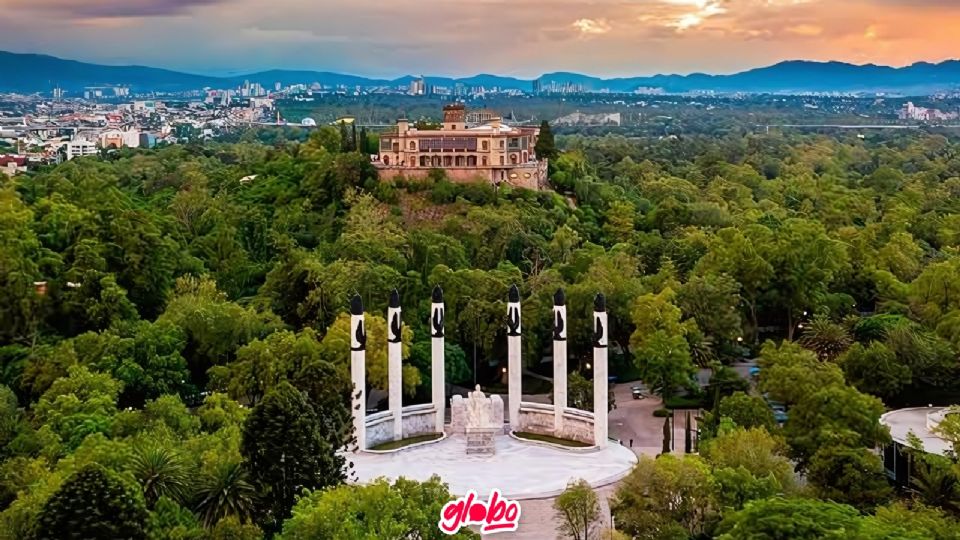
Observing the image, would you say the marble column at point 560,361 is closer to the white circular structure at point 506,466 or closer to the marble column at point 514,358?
the marble column at point 514,358

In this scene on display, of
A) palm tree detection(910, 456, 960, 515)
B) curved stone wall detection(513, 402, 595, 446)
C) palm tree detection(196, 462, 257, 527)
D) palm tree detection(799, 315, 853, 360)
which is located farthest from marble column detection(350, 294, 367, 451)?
palm tree detection(799, 315, 853, 360)

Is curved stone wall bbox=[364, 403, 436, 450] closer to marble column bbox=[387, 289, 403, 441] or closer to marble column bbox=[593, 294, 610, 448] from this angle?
marble column bbox=[387, 289, 403, 441]

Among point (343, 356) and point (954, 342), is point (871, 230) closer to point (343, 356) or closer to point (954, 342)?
point (954, 342)

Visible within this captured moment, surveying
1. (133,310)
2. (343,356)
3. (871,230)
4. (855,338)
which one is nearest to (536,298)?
Answer: (343,356)

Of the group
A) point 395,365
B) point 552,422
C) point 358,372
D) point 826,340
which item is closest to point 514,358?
point 552,422

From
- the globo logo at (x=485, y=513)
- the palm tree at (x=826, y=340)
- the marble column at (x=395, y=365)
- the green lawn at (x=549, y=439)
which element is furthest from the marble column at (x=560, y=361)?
the palm tree at (x=826, y=340)

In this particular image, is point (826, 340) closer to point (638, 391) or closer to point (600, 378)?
point (638, 391)
